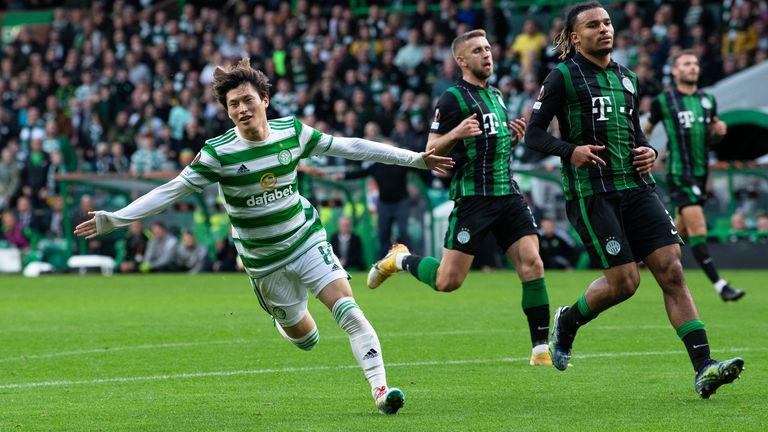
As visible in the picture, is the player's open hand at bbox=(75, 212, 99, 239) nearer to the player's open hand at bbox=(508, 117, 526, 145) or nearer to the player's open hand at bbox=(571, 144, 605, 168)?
the player's open hand at bbox=(571, 144, 605, 168)

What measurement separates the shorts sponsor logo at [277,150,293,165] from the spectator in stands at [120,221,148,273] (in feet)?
54.6

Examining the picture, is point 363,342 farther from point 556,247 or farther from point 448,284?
point 556,247

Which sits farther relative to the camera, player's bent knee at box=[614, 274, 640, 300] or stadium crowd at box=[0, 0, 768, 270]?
stadium crowd at box=[0, 0, 768, 270]

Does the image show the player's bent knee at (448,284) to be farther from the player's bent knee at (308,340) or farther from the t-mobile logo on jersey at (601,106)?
the t-mobile logo on jersey at (601,106)

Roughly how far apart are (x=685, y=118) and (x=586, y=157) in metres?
6.52

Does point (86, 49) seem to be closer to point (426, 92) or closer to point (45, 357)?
point (426, 92)

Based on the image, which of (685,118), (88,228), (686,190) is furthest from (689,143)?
(88,228)

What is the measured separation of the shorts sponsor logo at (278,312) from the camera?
823 cm

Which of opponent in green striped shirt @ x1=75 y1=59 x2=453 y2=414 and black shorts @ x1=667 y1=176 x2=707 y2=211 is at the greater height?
opponent in green striped shirt @ x1=75 y1=59 x2=453 y2=414

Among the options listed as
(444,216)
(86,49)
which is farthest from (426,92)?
(86,49)

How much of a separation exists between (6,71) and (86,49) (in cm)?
197

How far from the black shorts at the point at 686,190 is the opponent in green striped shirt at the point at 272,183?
6.69 metres

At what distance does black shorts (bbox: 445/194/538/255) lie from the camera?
32.2ft

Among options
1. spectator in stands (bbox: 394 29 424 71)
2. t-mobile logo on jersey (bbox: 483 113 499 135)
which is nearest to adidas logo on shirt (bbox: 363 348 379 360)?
t-mobile logo on jersey (bbox: 483 113 499 135)
